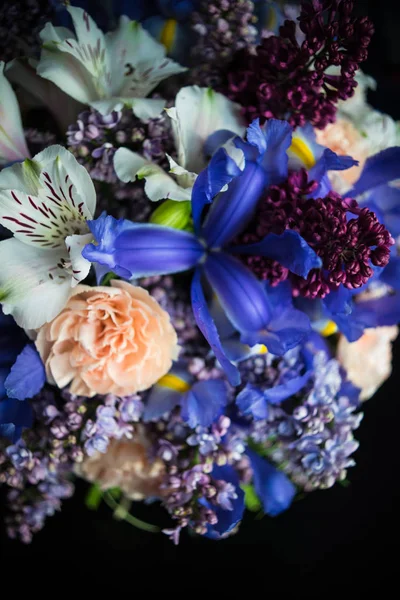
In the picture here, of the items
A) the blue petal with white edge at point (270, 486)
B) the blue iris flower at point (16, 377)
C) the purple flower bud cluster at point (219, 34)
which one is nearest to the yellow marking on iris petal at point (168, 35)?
the purple flower bud cluster at point (219, 34)

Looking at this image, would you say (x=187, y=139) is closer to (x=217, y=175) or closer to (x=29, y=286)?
(x=217, y=175)

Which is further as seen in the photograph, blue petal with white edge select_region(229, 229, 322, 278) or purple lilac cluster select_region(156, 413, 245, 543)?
purple lilac cluster select_region(156, 413, 245, 543)

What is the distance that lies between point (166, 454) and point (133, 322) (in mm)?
165

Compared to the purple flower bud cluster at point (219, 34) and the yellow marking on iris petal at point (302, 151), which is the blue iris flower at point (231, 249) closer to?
the yellow marking on iris petal at point (302, 151)

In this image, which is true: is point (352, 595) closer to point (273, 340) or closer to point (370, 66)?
point (273, 340)

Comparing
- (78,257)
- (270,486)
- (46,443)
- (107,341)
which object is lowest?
(270,486)

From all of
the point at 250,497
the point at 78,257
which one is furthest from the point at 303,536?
the point at 78,257

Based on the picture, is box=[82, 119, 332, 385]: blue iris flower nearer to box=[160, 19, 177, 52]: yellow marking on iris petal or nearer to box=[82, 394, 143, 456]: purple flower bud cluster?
box=[82, 394, 143, 456]: purple flower bud cluster

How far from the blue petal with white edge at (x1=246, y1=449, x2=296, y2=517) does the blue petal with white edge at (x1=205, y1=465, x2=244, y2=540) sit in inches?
A: 1.5

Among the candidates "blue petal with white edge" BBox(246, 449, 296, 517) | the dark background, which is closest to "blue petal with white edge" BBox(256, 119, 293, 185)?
"blue petal with white edge" BBox(246, 449, 296, 517)

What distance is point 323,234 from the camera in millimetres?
565

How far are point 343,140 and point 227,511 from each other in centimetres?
44

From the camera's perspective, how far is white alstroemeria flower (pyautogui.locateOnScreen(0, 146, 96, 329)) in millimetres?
552

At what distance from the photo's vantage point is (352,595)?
1115mm
